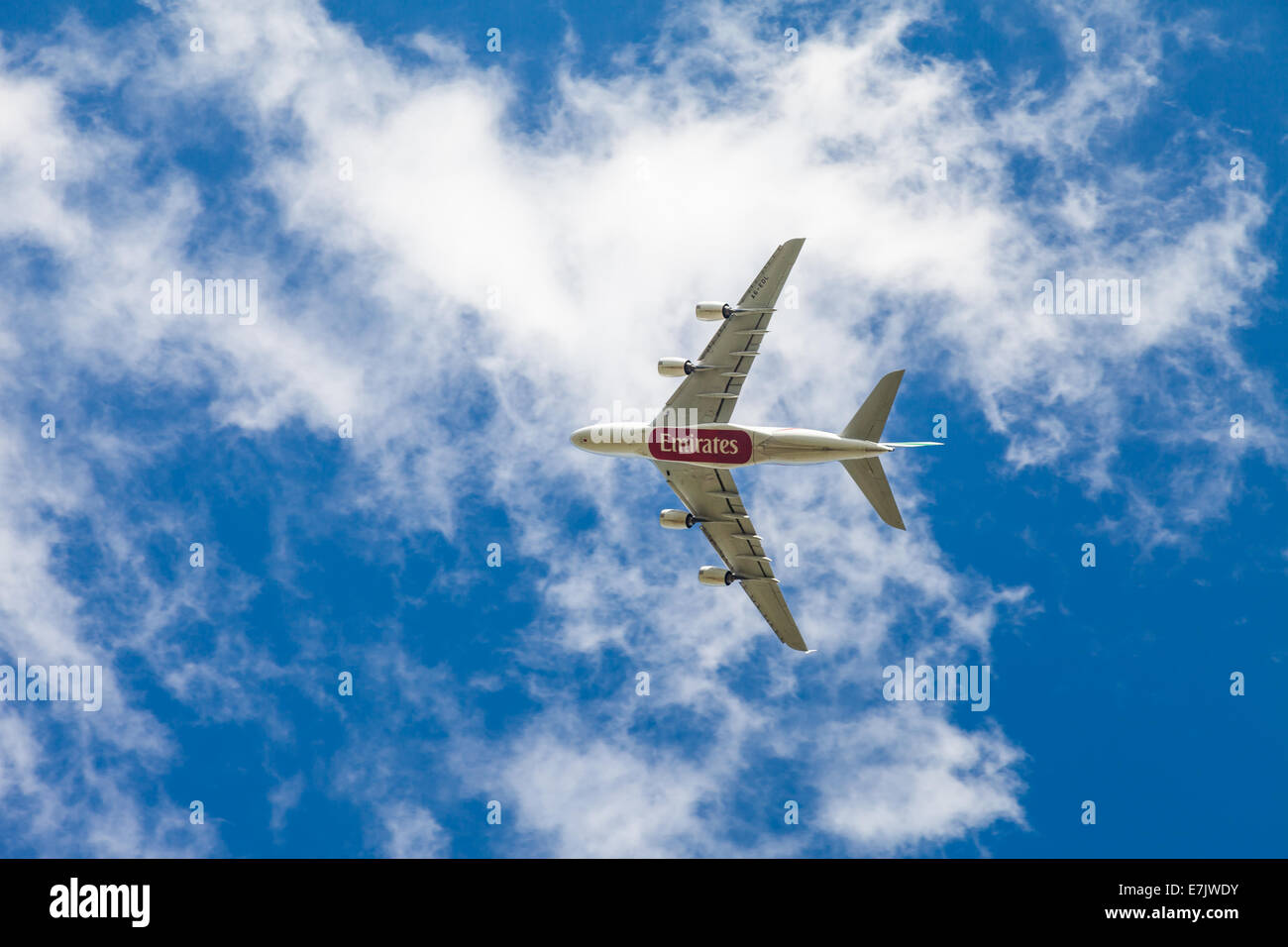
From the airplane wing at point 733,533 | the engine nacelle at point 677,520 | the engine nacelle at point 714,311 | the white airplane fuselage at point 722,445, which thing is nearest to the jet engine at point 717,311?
the engine nacelle at point 714,311

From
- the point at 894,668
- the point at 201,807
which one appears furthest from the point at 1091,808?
the point at 201,807

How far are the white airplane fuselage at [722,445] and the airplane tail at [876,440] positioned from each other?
26.9 inches

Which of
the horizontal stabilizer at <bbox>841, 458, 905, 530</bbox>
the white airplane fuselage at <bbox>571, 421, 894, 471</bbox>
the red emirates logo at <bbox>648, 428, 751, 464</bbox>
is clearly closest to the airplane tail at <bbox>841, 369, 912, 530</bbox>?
the horizontal stabilizer at <bbox>841, 458, 905, 530</bbox>

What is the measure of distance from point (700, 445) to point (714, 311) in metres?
Answer: 7.28

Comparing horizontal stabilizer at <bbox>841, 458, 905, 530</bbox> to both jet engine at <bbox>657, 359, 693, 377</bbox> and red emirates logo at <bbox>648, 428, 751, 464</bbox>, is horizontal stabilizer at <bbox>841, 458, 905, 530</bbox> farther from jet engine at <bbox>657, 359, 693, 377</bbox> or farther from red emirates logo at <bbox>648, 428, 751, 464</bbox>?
jet engine at <bbox>657, 359, 693, 377</bbox>

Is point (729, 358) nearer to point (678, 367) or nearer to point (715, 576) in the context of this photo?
point (678, 367)

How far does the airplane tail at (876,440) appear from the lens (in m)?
68.2

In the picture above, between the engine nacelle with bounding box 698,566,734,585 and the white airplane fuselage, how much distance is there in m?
6.74

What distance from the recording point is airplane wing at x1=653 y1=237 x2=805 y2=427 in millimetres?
72000

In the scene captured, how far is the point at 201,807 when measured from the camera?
242 feet

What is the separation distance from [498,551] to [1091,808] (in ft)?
115

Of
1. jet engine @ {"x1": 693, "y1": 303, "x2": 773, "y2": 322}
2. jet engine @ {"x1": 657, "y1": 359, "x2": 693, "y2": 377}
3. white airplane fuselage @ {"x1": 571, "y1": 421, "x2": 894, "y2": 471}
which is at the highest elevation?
jet engine @ {"x1": 693, "y1": 303, "x2": 773, "y2": 322}

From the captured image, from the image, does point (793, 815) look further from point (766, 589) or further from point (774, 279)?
point (774, 279)
